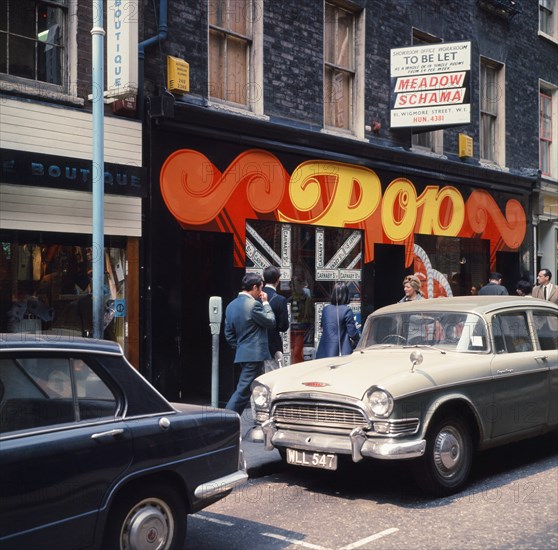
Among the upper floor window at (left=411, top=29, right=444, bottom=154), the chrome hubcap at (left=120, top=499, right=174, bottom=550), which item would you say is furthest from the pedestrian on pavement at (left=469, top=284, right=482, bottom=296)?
the chrome hubcap at (left=120, top=499, right=174, bottom=550)

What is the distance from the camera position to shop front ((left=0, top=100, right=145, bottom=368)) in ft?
28.9

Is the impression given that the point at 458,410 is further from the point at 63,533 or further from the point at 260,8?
the point at 260,8

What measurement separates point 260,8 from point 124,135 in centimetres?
356

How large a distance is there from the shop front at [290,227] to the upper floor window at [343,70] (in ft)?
2.19

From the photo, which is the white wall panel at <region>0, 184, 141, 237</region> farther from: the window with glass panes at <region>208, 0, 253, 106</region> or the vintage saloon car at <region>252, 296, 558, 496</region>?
the vintage saloon car at <region>252, 296, 558, 496</region>

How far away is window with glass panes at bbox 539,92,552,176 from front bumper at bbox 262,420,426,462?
1502 centimetres

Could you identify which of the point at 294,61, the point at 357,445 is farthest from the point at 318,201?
the point at 357,445

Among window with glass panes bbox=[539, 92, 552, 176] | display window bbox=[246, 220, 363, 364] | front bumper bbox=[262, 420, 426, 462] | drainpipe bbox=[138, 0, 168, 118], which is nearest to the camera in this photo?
front bumper bbox=[262, 420, 426, 462]

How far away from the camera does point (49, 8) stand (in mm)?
9414

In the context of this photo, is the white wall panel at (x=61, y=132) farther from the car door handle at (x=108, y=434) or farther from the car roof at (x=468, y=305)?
the car door handle at (x=108, y=434)

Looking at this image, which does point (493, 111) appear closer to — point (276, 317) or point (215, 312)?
point (276, 317)

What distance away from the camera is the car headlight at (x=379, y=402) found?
6.01 m

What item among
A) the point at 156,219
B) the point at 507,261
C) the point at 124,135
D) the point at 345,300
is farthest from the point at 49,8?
the point at 507,261

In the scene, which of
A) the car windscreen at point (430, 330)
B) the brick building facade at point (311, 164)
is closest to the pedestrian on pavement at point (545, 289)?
the brick building facade at point (311, 164)
